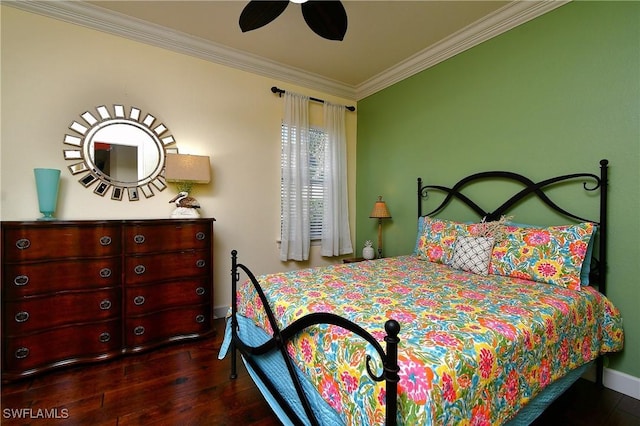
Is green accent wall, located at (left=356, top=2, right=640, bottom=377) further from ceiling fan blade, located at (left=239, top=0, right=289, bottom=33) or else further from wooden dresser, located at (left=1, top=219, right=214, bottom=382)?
wooden dresser, located at (left=1, top=219, right=214, bottom=382)

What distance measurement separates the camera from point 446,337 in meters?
1.08

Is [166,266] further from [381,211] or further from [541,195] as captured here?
[541,195]

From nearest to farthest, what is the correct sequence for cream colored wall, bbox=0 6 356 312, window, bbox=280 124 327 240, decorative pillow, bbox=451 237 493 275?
1. decorative pillow, bbox=451 237 493 275
2. cream colored wall, bbox=0 6 356 312
3. window, bbox=280 124 327 240

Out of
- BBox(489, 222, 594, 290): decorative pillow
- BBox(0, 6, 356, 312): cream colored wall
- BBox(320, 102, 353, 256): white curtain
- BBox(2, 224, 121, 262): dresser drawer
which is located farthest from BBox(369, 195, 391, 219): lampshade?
BBox(2, 224, 121, 262): dresser drawer

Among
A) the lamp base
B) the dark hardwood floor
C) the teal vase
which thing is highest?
the teal vase

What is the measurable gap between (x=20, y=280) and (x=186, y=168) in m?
1.38

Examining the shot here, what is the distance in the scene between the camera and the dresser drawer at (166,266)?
234cm

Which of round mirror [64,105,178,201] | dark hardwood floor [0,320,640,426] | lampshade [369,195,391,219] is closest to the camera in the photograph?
dark hardwood floor [0,320,640,426]

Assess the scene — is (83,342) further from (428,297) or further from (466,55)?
(466,55)

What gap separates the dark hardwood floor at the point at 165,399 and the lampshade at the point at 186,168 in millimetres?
1544

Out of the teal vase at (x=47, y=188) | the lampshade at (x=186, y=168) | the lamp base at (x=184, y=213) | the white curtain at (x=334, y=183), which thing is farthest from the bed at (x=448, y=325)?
the teal vase at (x=47, y=188)

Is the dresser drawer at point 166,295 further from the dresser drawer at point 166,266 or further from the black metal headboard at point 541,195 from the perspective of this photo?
the black metal headboard at point 541,195

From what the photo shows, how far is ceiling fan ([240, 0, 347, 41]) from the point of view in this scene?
1764 mm

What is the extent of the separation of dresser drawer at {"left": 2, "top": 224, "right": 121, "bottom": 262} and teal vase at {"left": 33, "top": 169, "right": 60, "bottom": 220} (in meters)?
0.30
